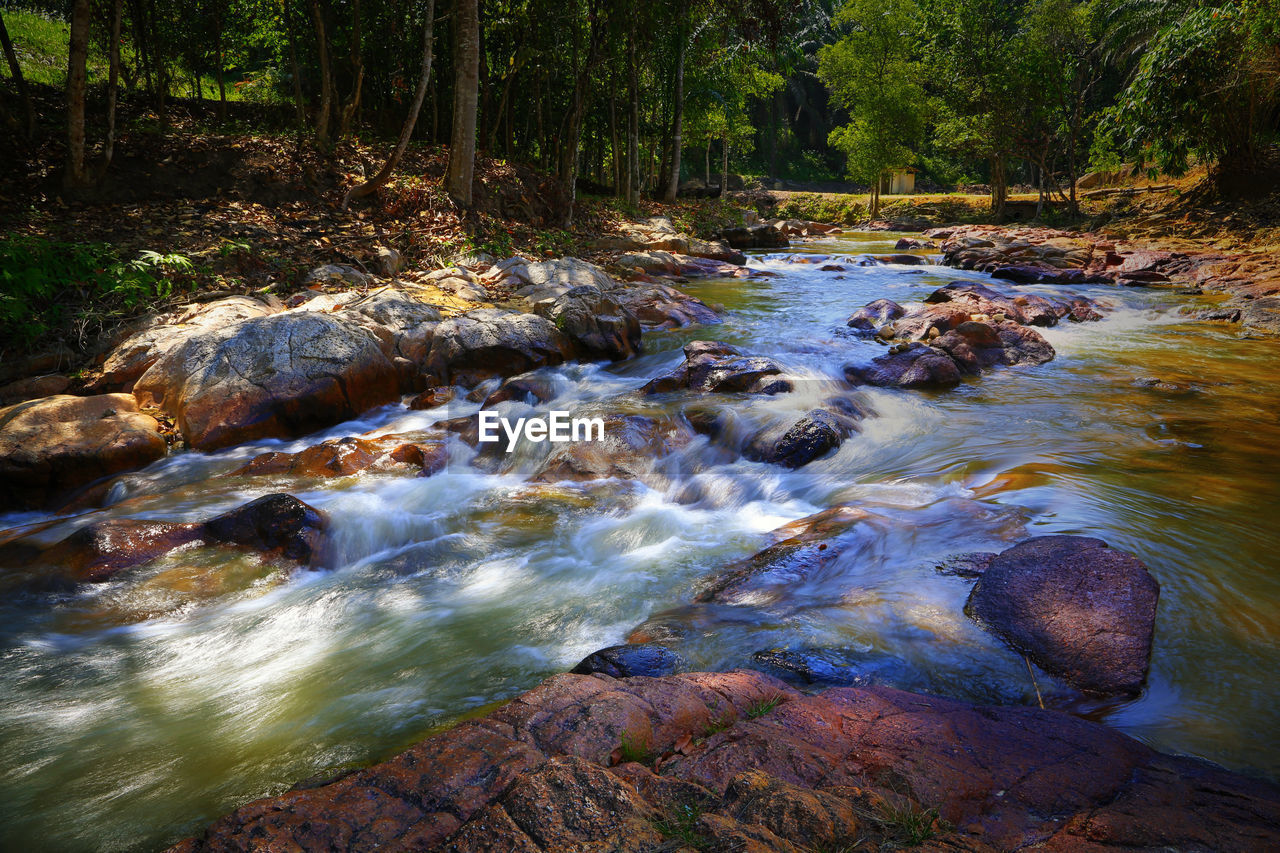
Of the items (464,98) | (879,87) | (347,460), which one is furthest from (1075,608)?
(879,87)

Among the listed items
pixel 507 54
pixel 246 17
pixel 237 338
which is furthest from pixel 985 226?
pixel 237 338

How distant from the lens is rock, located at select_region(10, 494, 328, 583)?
14.7 feet

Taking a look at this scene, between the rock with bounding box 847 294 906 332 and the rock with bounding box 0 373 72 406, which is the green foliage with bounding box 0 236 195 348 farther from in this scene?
the rock with bounding box 847 294 906 332

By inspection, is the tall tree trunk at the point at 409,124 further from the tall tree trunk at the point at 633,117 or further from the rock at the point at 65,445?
the tall tree trunk at the point at 633,117

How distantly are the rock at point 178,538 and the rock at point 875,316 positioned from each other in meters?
8.79

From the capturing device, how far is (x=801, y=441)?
6.41 m

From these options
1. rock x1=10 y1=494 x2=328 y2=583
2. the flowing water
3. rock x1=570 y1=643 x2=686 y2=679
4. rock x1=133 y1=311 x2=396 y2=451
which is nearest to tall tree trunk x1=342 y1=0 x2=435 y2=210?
rock x1=133 y1=311 x2=396 y2=451

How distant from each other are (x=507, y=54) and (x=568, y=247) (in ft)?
28.7

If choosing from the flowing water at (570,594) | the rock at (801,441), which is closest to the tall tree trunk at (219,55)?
the flowing water at (570,594)

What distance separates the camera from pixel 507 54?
19812mm

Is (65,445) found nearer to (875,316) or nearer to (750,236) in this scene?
(875,316)

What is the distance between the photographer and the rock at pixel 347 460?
617cm

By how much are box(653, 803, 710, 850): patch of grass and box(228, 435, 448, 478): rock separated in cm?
487

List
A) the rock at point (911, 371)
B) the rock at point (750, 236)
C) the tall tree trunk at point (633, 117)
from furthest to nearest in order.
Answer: the rock at point (750, 236) → the tall tree trunk at point (633, 117) → the rock at point (911, 371)
